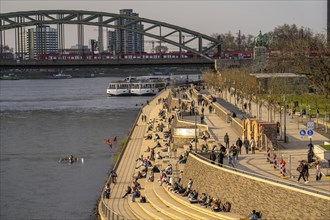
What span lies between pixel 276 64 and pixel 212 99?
22.8 m

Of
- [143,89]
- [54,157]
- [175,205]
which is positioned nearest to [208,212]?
[175,205]

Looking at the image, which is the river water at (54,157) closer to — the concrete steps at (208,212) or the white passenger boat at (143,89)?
the concrete steps at (208,212)

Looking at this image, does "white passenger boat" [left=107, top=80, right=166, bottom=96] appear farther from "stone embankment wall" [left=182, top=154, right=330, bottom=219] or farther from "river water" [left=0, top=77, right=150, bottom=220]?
"stone embankment wall" [left=182, top=154, right=330, bottom=219]

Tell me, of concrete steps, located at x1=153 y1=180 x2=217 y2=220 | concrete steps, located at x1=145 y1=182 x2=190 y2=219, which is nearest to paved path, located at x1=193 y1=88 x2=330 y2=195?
concrete steps, located at x1=153 y1=180 x2=217 y2=220

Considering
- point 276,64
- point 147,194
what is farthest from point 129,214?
point 276,64

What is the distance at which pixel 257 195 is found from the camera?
2423cm

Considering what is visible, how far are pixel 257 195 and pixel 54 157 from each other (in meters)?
30.5

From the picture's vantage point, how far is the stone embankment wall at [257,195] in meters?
21.8

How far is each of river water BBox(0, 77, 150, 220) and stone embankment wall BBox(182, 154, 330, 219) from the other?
8.89 meters

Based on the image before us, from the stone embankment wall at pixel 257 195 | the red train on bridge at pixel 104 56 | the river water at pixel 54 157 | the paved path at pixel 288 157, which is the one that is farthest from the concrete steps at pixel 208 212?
the red train on bridge at pixel 104 56

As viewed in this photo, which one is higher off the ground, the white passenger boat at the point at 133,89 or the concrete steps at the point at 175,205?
the white passenger boat at the point at 133,89

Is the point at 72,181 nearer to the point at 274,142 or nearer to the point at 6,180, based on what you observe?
the point at 6,180

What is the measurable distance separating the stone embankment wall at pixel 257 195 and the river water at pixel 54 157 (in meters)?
8.89

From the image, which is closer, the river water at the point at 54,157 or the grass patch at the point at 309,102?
the river water at the point at 54,157
